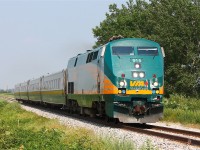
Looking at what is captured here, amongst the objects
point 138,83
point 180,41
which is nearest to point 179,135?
point 138,83

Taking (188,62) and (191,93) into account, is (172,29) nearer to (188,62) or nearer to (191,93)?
(188,62)

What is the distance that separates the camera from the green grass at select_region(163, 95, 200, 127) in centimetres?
2072

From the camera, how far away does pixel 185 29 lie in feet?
155

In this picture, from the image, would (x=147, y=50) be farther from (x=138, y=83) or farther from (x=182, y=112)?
(x=182, y=112)

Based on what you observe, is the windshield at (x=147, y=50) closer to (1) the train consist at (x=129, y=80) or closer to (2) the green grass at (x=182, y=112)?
(1) the train consist at (x=129, y=80)

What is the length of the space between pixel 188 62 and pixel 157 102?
3094cm

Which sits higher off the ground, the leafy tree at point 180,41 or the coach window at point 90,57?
the leafy tree at point 180,41

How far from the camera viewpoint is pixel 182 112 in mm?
22359

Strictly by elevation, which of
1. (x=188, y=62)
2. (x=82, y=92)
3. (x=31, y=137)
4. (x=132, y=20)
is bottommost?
(x=31, y=137)

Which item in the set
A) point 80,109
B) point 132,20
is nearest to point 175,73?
point 132,20

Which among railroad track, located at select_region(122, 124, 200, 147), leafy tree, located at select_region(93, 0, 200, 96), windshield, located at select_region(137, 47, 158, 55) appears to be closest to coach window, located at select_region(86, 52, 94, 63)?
windshield, located at select_region(137, 47, 158, 55)

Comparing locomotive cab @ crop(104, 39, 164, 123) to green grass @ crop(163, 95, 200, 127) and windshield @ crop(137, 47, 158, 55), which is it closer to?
windshield @ crop(137, 47, 158, 55)

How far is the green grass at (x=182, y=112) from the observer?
20723mm

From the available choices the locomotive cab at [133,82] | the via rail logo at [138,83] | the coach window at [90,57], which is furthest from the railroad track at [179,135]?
the coach window at [90,57]
